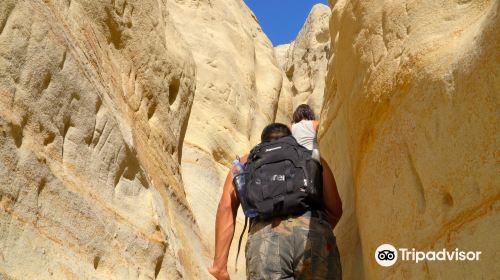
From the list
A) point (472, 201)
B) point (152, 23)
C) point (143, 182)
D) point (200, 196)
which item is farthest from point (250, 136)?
point (472, 201)

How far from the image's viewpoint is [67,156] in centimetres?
461

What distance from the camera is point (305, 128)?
5039mm

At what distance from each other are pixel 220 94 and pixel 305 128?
23.0 ft

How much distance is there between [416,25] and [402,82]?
0.39 m

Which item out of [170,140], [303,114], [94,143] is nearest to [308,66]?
[170,140]

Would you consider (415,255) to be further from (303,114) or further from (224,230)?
(303,114)

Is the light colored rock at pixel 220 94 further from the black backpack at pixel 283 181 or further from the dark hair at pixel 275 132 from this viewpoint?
the black backpack at pixel 283 181

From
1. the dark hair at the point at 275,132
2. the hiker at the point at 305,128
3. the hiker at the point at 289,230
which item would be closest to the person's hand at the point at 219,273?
the hiker at the point at 289,230

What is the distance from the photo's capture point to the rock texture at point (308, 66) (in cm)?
1577

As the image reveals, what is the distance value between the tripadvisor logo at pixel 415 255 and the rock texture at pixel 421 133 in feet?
0.11

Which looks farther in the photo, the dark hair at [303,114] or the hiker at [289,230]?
the dark hair at [303,114]

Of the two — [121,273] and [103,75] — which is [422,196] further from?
[103,75]

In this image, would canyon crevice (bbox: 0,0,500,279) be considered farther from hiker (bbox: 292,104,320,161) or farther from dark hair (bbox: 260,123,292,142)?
dark hair (bbox: 260,123,292,142)

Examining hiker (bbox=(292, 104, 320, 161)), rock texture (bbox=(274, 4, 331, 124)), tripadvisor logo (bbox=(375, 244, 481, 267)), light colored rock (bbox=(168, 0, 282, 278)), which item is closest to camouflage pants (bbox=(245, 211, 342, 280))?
tripadvisor logo (bbox=(375, 244, 481, 267))
